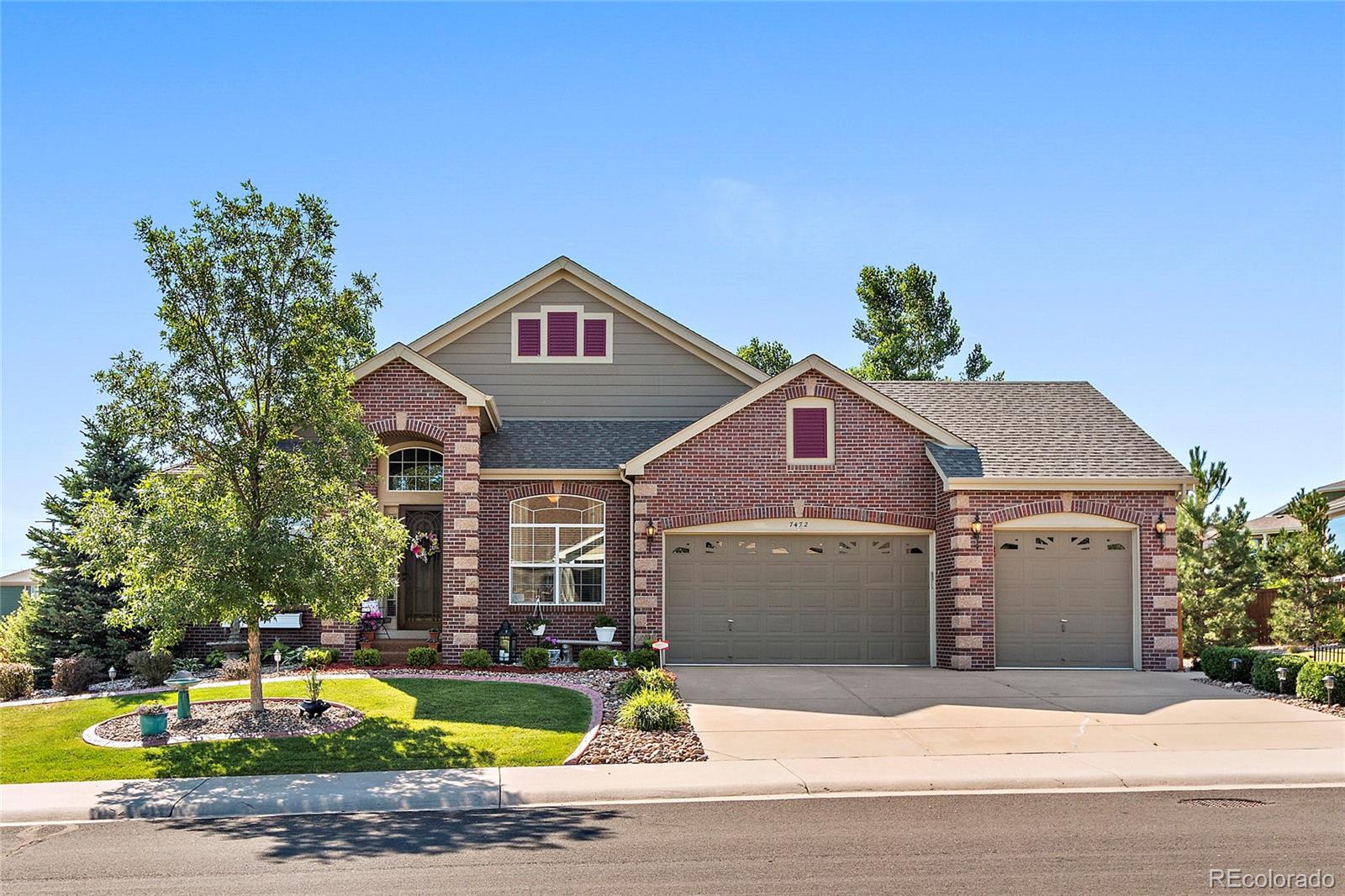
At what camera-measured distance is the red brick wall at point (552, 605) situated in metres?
21.0

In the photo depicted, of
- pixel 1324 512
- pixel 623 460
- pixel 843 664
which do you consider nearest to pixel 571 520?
pixel 623 460

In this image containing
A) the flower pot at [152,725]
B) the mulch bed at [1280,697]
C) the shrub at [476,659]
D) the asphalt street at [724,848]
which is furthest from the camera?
the shrub at [476,659]

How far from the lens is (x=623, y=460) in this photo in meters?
21.6

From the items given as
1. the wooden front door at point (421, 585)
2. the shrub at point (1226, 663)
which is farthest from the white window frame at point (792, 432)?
the shrub at point (1226, 663)

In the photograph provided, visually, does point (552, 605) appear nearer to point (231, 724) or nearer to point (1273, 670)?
point (231, 724)

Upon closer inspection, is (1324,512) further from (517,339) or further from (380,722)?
(380,722)

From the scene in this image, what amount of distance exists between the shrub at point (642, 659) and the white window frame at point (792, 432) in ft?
14.7

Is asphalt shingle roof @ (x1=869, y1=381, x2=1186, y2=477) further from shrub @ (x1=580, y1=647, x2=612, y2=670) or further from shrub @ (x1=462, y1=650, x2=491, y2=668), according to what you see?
shrub @ (x1=462, y1=650, x2=491, y2=668)

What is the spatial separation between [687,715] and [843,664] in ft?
21.0

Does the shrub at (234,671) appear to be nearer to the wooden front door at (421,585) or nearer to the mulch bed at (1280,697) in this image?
the wooden front door at (421,585)

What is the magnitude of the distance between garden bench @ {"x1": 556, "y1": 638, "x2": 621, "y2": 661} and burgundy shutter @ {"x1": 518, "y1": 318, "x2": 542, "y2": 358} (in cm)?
660

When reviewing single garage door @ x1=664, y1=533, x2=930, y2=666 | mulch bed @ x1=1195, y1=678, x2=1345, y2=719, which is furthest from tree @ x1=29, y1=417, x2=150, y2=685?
mulch bed @ x1=1195, y1=678, x2=1345, y2=719

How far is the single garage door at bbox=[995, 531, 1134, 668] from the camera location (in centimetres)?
2034

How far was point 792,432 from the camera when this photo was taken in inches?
818
